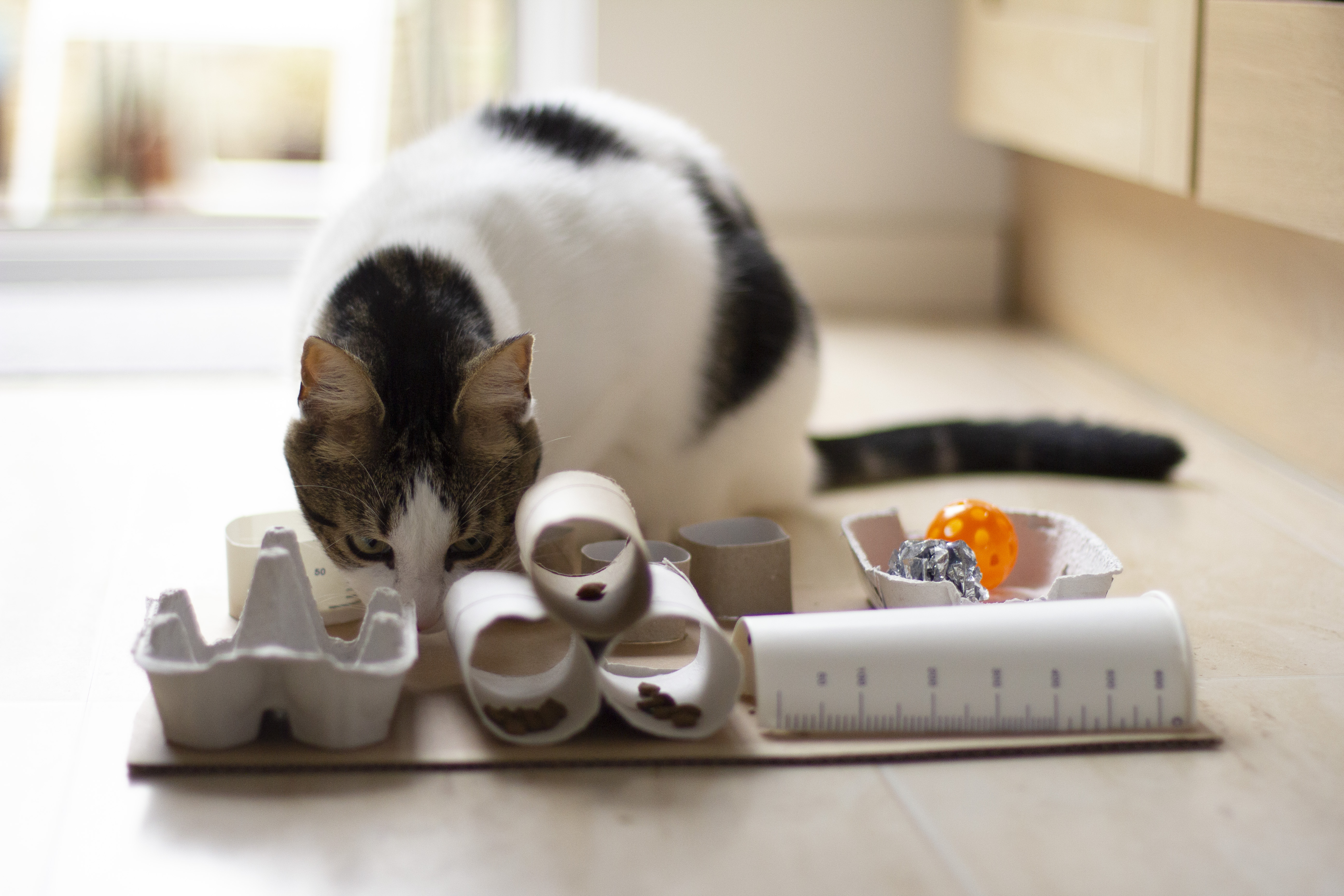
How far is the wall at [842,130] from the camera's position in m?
3.14

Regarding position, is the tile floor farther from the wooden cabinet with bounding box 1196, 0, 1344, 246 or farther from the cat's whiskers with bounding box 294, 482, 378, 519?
the wooden cabinet with bounding box 1196, 0, 1344, 246

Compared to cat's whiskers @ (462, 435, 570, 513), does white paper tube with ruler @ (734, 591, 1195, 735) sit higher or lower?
lower

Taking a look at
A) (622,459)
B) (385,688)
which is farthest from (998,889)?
(622,459)

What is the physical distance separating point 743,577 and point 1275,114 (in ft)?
3.42

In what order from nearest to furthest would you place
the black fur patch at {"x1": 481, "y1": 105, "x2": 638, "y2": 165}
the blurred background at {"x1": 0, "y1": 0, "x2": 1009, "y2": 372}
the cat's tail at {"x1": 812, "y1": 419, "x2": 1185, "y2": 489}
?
the black fur patch at {"x1": 481, "y1": 105, "x2": 638, "y2": 165} < the cat's tail at {"x1": 812, "y1": 419, "x2": 1185, "y2": 489} < the blurred background at {"x1": 0, "y1": 0, "x2": 1009, "y2": 372}

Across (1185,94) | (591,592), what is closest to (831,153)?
(1185,94)

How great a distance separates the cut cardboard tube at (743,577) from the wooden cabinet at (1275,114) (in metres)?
0.87

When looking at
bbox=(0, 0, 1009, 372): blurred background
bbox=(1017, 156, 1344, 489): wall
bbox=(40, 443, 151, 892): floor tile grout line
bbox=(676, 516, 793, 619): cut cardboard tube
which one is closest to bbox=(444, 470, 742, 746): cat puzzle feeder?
bbox=(676, 516, 793, 619): cut cardboard tube

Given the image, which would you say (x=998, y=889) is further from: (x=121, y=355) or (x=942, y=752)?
(x=121, y=355)

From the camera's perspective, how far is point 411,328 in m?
1.38

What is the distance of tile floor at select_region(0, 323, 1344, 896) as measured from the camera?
102 centimetres

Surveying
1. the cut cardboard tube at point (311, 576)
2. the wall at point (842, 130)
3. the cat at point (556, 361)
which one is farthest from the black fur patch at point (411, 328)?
the wall at point (842, 130)

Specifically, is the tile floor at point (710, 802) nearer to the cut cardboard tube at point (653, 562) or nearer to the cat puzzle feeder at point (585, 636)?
the cat puzzle feeder at point (585, 636)

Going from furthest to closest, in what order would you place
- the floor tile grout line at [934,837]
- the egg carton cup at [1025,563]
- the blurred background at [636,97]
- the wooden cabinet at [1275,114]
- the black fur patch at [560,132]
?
the blurred background at [636,97] < the black fur patch at [560,132] < the wooden cabinet at [1275,114] < the egg carton cup at [1025,563] < the floor tile grout line at [934,837]
